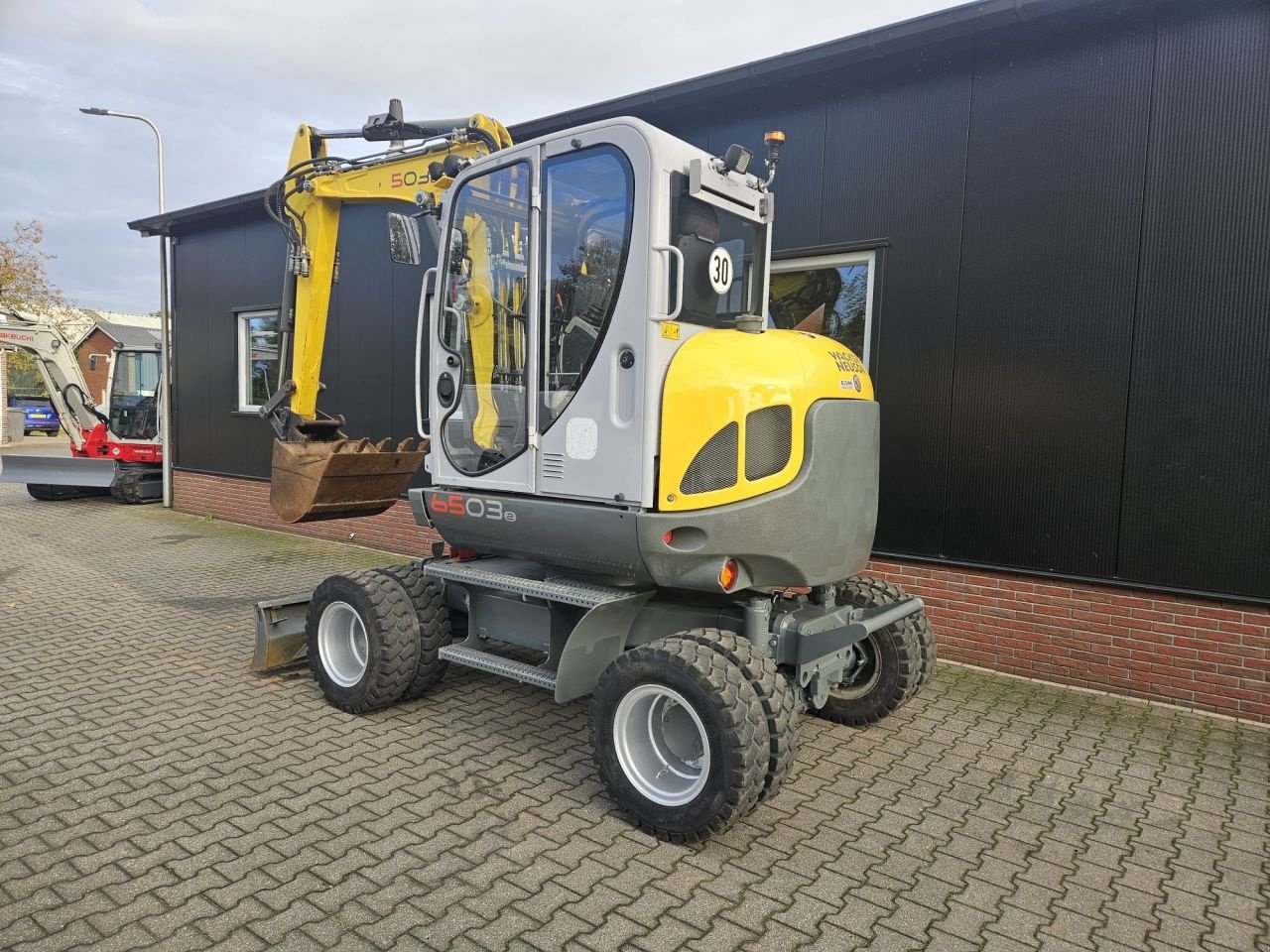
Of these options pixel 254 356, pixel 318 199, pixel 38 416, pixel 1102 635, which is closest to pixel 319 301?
pixel 318 199

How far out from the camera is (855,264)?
20.6ft

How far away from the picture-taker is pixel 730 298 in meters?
4.06

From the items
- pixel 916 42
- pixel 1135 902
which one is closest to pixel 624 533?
pixel 1135 902

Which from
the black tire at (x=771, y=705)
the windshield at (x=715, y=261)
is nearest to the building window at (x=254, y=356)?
the windshield at (x=715, y=261)

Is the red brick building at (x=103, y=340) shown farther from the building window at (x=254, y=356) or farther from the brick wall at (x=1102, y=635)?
the brick wall at (x=1102, y=635)

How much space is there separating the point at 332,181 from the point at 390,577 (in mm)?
2445

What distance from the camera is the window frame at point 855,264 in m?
6.14

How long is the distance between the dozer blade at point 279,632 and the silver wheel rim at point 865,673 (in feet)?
10.8

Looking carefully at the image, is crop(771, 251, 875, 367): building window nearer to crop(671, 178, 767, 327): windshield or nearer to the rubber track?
crop(671, 178, 767, 327): windshield

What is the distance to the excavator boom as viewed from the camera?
195 inches

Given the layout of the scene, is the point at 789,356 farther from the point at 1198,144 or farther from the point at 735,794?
the point at 1198,144

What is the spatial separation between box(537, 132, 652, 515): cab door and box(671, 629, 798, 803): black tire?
2.50ft

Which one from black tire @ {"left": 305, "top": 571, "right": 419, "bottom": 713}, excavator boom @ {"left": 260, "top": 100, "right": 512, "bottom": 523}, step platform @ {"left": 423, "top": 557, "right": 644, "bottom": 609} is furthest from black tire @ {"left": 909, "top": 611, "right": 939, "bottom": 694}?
excavator boom @ {"left": 260, "top": 100, "right": 512, "bottom": 523}

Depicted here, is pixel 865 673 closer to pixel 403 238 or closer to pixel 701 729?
pixel 701 729
